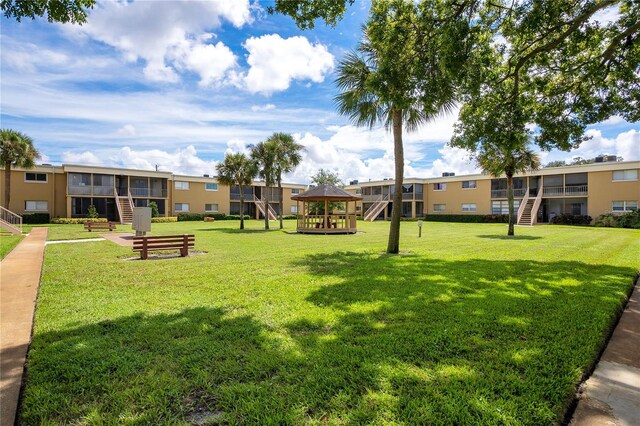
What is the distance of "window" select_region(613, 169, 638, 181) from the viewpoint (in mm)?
32862

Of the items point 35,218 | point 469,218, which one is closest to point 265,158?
point 35,218

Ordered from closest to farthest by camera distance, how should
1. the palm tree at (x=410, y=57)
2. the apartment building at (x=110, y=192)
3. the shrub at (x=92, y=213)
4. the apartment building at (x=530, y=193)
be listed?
1. the palm tree at (x=410, y=57)
2. the apartment building at (x=530, y=193)
3. the apartment building at (x=110, y=192)
4. the shrub at (x=92, y=213)

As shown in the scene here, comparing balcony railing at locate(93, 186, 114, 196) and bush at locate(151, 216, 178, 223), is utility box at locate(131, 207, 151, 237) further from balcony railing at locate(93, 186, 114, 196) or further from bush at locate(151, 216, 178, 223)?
balcony railing at locate(93, 186, 114, 196)

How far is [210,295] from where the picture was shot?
667cm

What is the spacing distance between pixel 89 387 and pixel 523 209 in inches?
1648

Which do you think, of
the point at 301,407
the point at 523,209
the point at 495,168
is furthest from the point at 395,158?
the point at 523,209

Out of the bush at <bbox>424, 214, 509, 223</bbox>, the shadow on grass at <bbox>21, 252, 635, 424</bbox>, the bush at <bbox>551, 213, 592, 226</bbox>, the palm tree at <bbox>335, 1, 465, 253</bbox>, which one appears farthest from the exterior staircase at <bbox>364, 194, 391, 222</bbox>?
the shadow on grass at <bbox>21, 252, 635, 424</bbox>

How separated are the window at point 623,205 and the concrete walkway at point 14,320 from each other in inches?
1690

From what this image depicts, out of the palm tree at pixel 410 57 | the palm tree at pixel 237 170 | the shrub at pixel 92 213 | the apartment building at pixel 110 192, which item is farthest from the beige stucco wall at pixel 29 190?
the palm tree at pixel 410 57

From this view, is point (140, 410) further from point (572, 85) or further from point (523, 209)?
point (523, 209)

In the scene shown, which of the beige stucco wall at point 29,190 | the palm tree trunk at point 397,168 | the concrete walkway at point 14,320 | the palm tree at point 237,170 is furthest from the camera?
the beige stucco wall at point 29,190

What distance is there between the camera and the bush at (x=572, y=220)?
34.2 m

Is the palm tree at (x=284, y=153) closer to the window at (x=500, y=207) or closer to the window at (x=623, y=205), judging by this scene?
the window at (x=500, y=207)

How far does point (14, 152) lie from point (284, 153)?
22.1 meters
